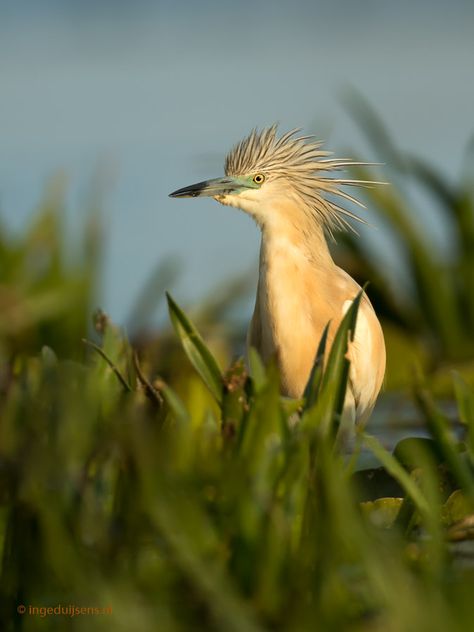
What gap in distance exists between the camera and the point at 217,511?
5.62 feet

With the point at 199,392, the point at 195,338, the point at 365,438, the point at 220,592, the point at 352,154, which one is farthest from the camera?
the point at 352,154

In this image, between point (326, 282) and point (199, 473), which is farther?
point (326, 282)

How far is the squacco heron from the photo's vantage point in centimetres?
387

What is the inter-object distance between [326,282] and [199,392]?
107 cm

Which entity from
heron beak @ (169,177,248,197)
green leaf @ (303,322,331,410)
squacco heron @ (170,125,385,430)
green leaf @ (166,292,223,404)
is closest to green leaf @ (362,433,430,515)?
green leaf @ (303,322,331,410)

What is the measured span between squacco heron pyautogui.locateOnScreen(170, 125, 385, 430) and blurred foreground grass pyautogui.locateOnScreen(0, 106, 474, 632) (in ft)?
4.27

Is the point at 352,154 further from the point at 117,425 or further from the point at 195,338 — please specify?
the point at 117,425

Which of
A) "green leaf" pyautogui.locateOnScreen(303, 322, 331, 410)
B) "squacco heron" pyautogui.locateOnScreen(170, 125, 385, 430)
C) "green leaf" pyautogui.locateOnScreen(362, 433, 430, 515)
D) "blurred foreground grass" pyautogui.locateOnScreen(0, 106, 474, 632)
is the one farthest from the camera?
"squacco heron" pyautogui.locateOnScreen(170, 125, 385, 430)

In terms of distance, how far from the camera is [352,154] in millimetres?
6039

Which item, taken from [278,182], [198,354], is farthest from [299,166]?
[198,354]

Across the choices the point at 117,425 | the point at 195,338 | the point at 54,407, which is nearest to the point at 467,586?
Result: the point at 117,425

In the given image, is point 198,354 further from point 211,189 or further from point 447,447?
point 211,189

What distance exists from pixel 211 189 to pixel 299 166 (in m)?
0.37

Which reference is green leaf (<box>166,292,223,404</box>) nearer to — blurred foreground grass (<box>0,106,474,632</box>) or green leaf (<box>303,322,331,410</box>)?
blurred foreground grass (<box>0,106,474,632</box>)
